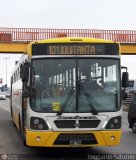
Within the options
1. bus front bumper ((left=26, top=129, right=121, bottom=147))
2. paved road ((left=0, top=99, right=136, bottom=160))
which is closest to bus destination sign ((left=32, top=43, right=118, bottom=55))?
bus front bumper ((left=26, top=129, right=121, bottom=147))

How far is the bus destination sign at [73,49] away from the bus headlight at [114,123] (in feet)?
5.47

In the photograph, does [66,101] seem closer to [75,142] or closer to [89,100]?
[89,100]

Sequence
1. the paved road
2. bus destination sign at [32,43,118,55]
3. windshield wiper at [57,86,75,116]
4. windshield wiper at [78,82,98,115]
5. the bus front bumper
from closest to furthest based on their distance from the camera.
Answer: the bus front bumper, windshield wiper at [57,86,75,116], windshield wiper at [78,82,98,115], bus destination sign at [32,43,118,55], the paved road

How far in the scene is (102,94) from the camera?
1157cm

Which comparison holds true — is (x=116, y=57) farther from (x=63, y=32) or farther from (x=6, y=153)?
(x=63, y=32)

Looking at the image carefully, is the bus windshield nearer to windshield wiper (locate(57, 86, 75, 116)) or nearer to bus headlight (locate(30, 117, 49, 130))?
windshield wiper (locate(57, 86, 75, 116))

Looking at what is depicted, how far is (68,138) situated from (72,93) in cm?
109

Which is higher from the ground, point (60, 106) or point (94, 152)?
point (60, 106)

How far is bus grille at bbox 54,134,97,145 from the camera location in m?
11.2

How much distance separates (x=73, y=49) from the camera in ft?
39.0

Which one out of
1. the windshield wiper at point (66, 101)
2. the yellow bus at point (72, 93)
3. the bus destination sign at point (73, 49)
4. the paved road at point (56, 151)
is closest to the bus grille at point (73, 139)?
the yellow bus at point (72, 93)

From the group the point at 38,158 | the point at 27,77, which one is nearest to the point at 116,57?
the point at 27,77

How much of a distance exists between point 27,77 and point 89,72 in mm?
1515

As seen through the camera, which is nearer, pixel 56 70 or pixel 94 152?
pixel 56 70
